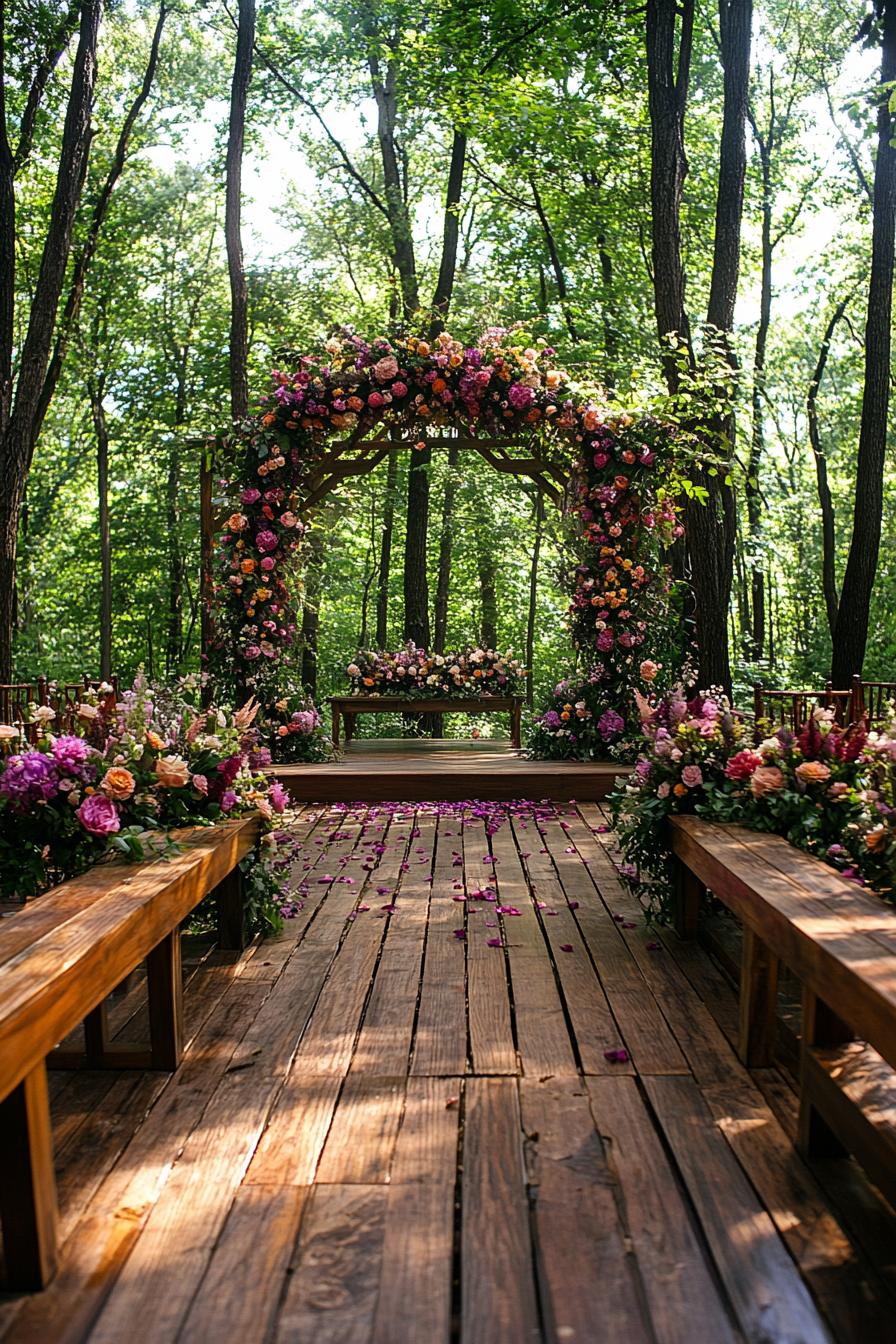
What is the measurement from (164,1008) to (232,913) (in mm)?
1186

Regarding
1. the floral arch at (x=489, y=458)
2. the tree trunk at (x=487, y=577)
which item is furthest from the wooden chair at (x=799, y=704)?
the tree trunk at (x=487, y=577)

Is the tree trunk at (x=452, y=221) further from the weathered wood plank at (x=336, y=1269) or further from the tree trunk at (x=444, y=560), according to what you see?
the weathered wood plank at (x=336, y=1269)

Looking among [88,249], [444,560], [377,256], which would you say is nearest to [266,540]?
[88,249]

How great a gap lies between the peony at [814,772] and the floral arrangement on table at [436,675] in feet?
22.9

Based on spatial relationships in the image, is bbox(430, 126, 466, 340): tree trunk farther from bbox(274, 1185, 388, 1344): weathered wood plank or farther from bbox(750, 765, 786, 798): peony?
bbox(274, 1185, 388, 1344): weathered wood plank

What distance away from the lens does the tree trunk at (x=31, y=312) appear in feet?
29.1

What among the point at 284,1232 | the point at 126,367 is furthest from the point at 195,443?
the point at 126,367

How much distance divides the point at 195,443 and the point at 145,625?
11884mm

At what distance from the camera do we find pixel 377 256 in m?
18.9

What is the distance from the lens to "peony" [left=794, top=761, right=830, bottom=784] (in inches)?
148

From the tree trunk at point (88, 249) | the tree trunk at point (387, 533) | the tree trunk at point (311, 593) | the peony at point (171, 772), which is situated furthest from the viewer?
the tree trunk at point (387, 533)

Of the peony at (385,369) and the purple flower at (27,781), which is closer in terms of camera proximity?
the purple flower at (27,781)

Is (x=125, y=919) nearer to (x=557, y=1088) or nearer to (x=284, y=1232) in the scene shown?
(x=284, y=1232)

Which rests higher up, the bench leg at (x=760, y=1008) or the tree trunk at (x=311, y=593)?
the tree trunk at (x=311, y=593)
